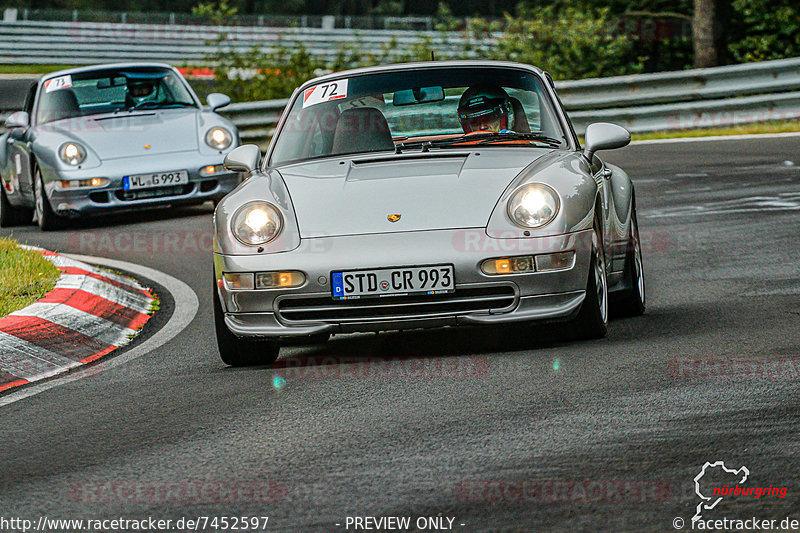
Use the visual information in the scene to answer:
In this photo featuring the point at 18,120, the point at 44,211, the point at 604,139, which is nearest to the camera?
the point at 604,139

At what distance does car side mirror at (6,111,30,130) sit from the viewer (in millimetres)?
12680

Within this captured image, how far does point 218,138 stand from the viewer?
1252 centimetres

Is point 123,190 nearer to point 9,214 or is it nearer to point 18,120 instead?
point 18,120

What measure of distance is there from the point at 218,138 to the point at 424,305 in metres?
7.17

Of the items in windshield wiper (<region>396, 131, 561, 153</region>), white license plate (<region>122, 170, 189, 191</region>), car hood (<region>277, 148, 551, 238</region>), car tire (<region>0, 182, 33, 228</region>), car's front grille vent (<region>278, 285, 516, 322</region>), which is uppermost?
car hood (<region>277, 148, 551, 238</region>)

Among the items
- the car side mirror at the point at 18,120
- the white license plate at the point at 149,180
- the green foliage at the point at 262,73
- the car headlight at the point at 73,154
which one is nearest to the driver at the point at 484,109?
the white license plate at the point at 149,180

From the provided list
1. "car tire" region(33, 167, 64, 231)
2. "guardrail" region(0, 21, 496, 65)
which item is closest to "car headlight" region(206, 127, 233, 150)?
"car tire" region(33, 167, 64, 231)

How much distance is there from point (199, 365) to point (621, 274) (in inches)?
82.4

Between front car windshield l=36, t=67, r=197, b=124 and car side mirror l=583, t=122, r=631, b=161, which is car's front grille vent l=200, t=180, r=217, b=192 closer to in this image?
front car windshield l=36, t=67, r=197, b=124

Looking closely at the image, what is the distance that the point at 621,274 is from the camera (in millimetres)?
6793

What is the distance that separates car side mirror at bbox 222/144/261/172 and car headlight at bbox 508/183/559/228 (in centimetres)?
164

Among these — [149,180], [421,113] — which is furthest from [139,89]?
[421,113]

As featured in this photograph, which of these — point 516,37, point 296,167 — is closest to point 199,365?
point 296,167

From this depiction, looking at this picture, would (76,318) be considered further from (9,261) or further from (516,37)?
(516,37)
